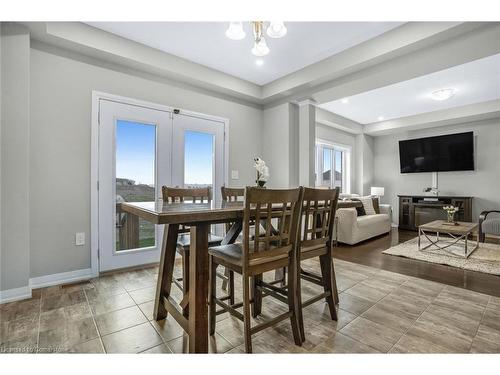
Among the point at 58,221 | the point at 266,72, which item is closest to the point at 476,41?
the point at 266,72

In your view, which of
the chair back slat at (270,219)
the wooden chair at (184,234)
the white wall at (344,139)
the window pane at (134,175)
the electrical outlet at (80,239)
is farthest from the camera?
the white wall at (344,139)

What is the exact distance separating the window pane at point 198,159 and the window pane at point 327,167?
3.30 metres

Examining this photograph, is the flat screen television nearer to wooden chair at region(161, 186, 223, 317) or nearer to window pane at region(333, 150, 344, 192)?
window pane at region(333, 150, 344, 192)

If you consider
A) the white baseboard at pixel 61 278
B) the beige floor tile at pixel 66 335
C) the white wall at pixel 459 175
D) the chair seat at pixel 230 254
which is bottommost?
the beige floor tile at pixel 66 335

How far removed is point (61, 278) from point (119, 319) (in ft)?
3.89

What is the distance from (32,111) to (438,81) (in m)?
5.19

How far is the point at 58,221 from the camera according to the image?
2.56 metres

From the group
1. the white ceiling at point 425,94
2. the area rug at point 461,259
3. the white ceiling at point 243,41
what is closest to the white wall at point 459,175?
the white ceiling at point 425,94

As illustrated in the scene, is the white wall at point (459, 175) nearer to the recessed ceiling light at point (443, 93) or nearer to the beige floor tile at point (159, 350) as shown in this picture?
the recessed ceiling light at point (443, 93)

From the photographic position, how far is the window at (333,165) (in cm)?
595

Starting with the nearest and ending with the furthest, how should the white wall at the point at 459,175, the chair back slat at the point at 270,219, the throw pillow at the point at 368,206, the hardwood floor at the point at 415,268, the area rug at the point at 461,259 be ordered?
the chair back slat at the point at 270,219 → the hardwood floor at the point at 415,268 → the area rug at the point at 461,259 → the throw pillow at the point at 368,206 → the white wall at the point at 459,175

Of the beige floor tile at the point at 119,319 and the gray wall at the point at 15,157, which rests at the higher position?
the gray wall at the point at 15,157

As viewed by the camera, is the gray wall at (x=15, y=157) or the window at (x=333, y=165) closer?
the gray wall at (x=15, y=157)
